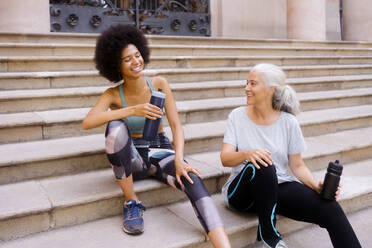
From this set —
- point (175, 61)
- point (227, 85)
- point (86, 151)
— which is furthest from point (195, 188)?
point (175, 61)

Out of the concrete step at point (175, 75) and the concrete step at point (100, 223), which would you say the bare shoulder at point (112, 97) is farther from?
the concrete step at point (175, 75)

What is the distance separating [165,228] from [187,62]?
3123 millimetres

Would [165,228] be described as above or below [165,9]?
below

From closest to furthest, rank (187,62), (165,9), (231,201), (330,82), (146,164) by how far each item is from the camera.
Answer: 1. (231,201)
2. (146,164)
3. (187,62)
4. (330,82)
5. (165,9)

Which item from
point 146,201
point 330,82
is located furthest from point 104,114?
point 330,82

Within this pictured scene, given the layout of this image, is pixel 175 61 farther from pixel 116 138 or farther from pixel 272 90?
pixel 116 138

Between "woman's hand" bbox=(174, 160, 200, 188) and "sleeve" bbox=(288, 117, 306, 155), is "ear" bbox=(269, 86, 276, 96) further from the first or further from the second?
"woman's hand" bbox=(174, 160, 200, 188)

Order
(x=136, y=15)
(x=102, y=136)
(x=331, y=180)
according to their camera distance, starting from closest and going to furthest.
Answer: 1. (x=331, y=180)
2. (x=102, y=136)
3. (x=136, y=15)

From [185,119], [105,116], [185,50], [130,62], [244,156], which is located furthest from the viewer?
[185,50]

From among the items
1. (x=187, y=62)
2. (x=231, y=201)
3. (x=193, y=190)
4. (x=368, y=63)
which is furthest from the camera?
(x=368, y=63)

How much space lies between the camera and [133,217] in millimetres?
2217

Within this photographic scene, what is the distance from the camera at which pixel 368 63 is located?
22.2 ft

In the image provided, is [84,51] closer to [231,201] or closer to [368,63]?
[231,201]

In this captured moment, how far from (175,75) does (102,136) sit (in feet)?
5.48
